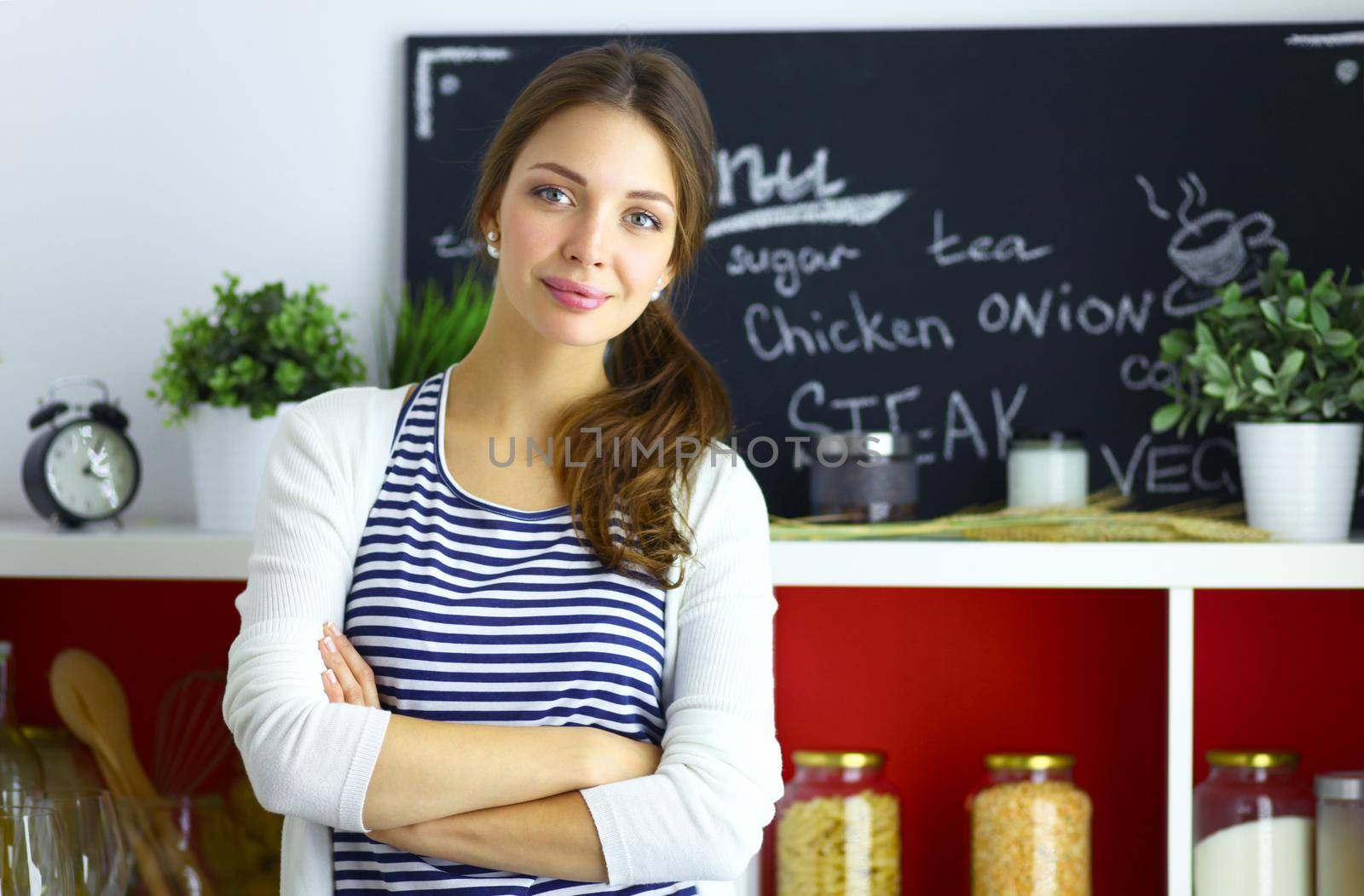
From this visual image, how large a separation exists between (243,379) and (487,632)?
24.9 inches

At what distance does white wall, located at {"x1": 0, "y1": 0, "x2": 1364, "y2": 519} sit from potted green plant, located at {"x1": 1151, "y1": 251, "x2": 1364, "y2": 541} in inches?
30.6

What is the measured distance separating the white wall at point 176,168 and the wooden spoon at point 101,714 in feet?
0.66

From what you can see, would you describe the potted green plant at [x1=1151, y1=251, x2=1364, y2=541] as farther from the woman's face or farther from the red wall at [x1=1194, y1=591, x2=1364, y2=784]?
the woman's face

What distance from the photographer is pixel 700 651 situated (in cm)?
99

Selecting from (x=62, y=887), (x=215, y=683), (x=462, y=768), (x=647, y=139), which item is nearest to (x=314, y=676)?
(x=462, y=768)

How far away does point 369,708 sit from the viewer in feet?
3.06

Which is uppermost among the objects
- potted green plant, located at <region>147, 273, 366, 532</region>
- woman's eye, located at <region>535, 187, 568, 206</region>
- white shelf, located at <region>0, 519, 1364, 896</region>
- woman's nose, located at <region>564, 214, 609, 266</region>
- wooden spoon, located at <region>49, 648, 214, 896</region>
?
woman's eye, located at <region>535, 187, 568, 206</region>

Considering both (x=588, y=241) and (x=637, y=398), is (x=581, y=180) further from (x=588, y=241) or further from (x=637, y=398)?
(x=637, y=398)

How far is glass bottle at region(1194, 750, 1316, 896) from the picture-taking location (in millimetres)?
1377

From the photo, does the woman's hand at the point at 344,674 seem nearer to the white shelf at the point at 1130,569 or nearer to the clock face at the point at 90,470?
the white shelf at the point at 1130,569

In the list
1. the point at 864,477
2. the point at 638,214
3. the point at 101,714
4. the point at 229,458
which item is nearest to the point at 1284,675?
the point at 864,477

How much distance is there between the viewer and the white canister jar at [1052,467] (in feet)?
4.84

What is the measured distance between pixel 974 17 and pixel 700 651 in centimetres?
94

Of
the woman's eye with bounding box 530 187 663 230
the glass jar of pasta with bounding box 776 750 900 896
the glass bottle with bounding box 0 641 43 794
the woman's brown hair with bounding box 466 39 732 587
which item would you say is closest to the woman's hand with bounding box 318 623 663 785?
the woman's brown hair with bounding box 466 39 732 587
